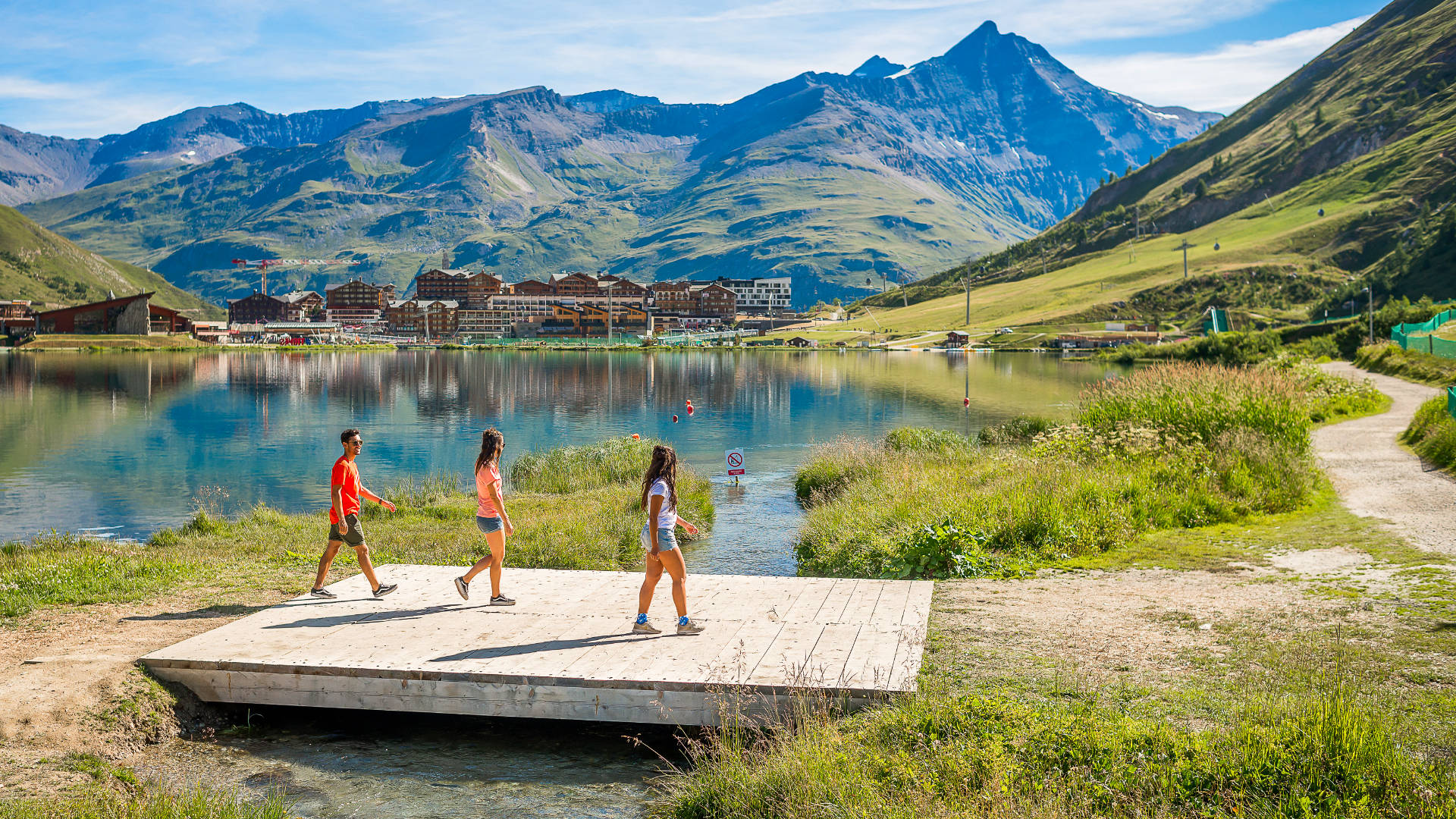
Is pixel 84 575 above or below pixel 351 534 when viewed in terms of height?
below

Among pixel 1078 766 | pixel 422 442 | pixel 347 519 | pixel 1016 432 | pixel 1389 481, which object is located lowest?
pixel 422 442

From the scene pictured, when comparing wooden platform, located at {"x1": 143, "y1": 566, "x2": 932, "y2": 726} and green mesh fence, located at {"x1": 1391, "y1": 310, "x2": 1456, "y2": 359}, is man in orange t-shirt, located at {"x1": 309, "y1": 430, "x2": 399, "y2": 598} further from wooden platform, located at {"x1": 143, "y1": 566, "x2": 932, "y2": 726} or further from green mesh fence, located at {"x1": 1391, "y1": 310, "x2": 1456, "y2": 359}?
green mesh fence, located at {"x1": 1391, "y1": 310, "x2": 1456, "y2": 359}

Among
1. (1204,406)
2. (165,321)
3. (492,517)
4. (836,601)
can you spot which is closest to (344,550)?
(492,517)

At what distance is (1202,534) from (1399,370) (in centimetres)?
4665

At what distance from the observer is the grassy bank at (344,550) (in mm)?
14797

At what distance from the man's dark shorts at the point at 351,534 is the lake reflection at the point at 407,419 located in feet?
27.1

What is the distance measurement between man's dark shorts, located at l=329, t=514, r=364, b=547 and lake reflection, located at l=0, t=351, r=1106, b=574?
8.27 metres

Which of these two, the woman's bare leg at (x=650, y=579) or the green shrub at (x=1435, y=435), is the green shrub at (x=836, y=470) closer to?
the green shrub at (x=1435, y=435)

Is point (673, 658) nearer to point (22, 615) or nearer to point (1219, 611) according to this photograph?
point (1219, 611)

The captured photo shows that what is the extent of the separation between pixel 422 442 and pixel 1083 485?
3514 centimetres

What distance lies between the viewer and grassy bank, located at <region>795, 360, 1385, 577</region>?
16.8 meters

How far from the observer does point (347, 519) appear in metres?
13.4

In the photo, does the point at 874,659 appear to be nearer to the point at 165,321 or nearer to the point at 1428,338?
the point at 1428,338

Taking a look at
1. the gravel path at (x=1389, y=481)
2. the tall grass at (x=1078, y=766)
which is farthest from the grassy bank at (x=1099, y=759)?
the gravel path at (x=1389, y=481)
